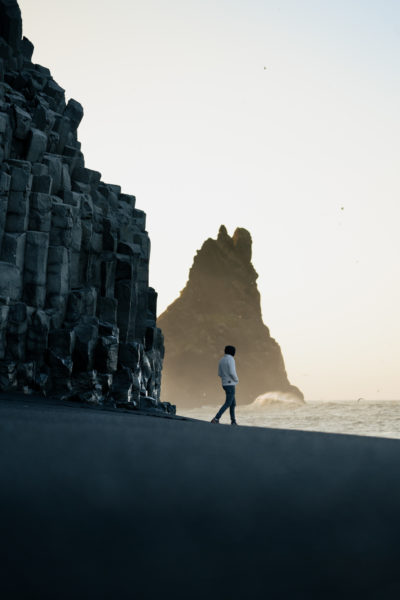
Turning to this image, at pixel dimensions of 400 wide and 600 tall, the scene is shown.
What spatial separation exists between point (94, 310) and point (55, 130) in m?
8.43

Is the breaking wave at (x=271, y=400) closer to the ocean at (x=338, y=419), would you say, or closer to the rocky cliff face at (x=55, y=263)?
the ocean at (x=338, y=419)

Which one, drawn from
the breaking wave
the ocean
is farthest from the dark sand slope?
the breaking wave

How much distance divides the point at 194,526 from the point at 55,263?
19.8m

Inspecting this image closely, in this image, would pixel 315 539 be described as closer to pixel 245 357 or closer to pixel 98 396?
pixel 98 396

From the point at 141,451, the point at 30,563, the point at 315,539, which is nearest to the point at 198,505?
the point at 315,539

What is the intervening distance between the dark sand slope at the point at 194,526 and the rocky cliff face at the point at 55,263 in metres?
15.5

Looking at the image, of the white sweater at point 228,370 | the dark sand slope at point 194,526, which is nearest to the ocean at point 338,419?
the white sweater at point 228,370

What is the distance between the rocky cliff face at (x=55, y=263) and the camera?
20.1 metres

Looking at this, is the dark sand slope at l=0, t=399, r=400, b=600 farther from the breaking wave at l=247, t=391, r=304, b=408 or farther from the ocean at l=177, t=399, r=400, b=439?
the breaking wave at l=247, t=391, r=304, b=408

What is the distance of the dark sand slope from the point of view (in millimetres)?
1810

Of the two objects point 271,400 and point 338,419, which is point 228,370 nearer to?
point 338,419

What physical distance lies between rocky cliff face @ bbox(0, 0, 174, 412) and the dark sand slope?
50.8ft

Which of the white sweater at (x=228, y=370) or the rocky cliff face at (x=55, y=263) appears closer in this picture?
the white sweater at (x=228, y=370)

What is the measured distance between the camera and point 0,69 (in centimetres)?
2562
